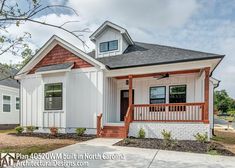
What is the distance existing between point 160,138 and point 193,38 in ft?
23.2

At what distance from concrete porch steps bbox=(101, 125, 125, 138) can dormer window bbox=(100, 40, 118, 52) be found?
19.6ft

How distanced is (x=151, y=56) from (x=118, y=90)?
3306mm

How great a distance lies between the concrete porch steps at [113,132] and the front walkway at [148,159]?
2.84 metres

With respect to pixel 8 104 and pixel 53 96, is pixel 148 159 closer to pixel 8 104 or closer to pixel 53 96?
pixel 53 96

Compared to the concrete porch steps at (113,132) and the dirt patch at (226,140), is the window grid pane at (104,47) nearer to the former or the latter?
the concrete porch steps at (113,132)

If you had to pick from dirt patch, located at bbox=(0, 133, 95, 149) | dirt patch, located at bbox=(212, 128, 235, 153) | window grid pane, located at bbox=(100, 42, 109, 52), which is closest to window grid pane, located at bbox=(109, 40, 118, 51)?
window grid pane, located at bbox=(100, 42, 109, 52)

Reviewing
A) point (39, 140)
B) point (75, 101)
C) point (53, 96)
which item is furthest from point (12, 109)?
point (39, 140)

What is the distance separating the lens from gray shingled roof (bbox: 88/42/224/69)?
11.1 m

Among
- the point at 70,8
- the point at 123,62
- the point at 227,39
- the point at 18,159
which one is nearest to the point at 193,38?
the point at 227,39

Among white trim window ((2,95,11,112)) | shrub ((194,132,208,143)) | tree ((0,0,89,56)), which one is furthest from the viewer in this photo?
white trim window ((2,95,11,112))

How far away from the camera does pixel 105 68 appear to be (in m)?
12.3

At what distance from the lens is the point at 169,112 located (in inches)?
472

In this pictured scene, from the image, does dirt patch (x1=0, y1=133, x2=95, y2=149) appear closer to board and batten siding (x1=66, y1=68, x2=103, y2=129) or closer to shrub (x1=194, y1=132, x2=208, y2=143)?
board and batten siding (x1=66, y1=68, x2=103, y2=129)

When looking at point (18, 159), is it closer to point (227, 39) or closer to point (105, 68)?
point (105, 68)
